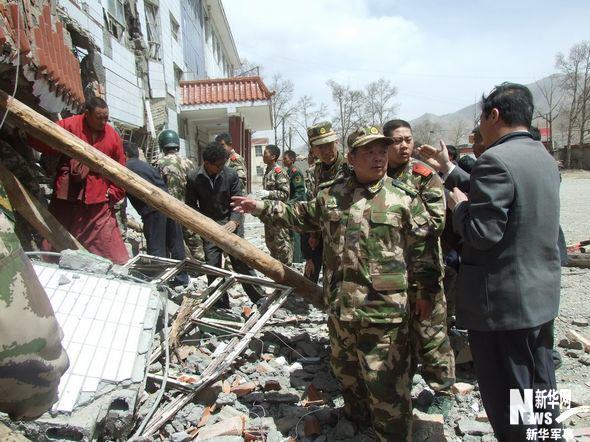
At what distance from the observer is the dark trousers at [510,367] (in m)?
2.05

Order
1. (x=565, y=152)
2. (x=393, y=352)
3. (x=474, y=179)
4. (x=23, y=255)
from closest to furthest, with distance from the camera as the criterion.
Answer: (x=23, y=255) < (x=474, y=179) < (x=393, y=352) < (x=565, y=152)

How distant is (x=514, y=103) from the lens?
2.10 meters

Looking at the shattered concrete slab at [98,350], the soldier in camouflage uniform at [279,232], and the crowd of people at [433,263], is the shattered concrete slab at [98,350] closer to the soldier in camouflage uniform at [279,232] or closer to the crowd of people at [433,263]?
the crowd of people at [433,263]

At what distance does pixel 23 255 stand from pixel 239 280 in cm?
226

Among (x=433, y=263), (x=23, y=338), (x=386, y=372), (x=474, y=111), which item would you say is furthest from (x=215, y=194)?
(x=474, y=111)

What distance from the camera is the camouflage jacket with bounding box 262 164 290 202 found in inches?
245

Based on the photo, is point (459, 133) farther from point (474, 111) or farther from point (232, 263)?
point (232, 263)

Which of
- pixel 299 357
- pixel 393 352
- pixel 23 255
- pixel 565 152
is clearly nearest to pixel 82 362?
pixel 23 255

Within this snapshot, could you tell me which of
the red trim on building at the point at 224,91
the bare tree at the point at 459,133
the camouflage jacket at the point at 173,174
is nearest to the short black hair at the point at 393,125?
the camouflage jacket at the point at 173,174

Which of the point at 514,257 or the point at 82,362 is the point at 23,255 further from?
the point at 514,257

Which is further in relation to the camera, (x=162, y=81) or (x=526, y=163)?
(x=162, y=81)

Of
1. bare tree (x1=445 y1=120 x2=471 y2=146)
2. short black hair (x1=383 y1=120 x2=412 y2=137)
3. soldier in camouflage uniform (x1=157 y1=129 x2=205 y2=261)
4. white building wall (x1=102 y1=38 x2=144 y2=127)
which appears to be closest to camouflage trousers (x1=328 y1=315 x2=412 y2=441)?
short black hair (x1=383 y1=120 x2=412 y2=137)

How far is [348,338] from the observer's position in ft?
8.16

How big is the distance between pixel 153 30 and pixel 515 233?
10.5 metres
